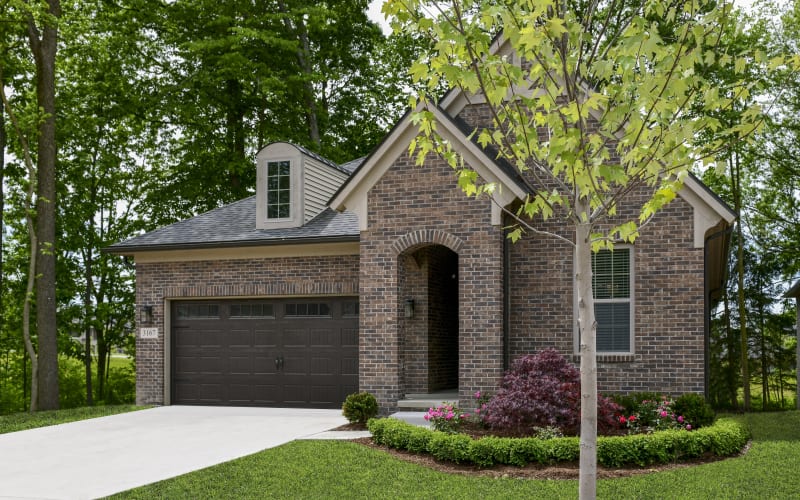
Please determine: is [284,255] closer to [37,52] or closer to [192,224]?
[192,224]

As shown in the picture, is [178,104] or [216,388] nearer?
[216,388]

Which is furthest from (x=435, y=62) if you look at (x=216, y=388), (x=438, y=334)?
(x=216, y=388)

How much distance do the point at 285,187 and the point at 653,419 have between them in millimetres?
9189

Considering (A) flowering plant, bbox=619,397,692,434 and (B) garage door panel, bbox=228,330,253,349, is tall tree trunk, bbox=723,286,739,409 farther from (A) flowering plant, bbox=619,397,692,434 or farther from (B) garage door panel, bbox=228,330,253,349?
(B) garage door panel, bbox=228,330,253,349

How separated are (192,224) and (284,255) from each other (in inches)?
124

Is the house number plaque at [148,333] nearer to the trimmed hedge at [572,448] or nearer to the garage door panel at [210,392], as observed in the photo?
the garage door panel at [210,392]

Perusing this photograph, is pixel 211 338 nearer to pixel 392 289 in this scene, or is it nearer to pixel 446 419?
pixel 392 289

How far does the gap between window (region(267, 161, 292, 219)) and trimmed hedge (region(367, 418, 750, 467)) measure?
7.77 metres

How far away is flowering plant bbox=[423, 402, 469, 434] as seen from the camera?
→ 11.0m

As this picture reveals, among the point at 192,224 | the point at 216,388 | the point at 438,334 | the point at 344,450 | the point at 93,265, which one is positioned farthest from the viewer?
the point at 93,265

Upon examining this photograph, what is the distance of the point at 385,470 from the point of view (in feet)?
30.7

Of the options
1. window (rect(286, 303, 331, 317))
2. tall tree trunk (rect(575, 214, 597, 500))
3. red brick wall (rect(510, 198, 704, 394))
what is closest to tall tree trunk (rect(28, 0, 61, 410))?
window (rect(286, 303, 331, 317))

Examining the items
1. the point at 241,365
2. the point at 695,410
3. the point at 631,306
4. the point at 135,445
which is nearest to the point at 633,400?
the point at 695,410

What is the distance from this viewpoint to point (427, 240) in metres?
13.6
